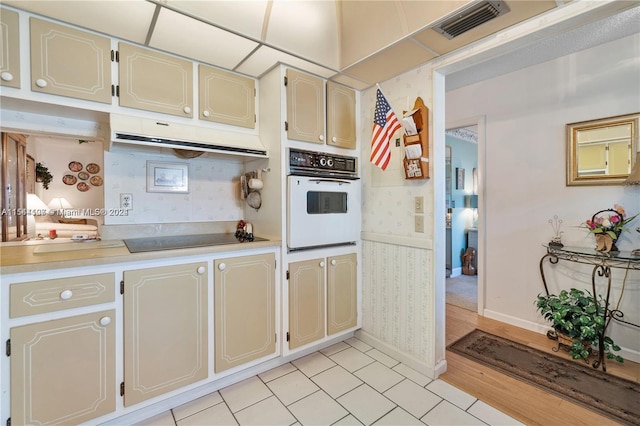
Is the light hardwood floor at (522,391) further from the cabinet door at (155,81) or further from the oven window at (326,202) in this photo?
the cabinet door at (155,81)

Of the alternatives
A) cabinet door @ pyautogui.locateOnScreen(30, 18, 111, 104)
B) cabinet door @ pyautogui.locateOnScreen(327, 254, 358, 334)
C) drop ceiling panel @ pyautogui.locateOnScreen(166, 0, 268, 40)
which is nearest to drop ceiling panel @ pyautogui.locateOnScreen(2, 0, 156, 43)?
cabinet door @ pyautogui.locateOnScreen(30, 18, 111, 104)

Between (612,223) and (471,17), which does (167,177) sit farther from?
(612,223)

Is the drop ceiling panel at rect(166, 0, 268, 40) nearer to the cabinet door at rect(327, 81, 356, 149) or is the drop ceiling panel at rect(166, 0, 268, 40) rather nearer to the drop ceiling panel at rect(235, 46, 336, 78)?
the drop ceiling panel at rect(235, 46, 336, 78)

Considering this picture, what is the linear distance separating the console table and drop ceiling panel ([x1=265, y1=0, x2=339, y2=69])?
2.46 metres

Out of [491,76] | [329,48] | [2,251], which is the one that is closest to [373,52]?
[329,48]

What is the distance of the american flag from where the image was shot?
199 cm

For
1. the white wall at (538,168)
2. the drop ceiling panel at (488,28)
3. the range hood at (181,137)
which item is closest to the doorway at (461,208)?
the white wall at (538,168)

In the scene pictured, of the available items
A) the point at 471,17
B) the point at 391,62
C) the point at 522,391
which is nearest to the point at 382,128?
the point at 391,62

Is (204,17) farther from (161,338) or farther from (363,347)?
(363,347)

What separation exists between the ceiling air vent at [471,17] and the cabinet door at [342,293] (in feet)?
5.72

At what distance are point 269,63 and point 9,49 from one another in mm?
1400

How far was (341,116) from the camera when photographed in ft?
7.91

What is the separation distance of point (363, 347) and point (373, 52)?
92.7 inches

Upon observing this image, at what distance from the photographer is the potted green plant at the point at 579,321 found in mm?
2092
